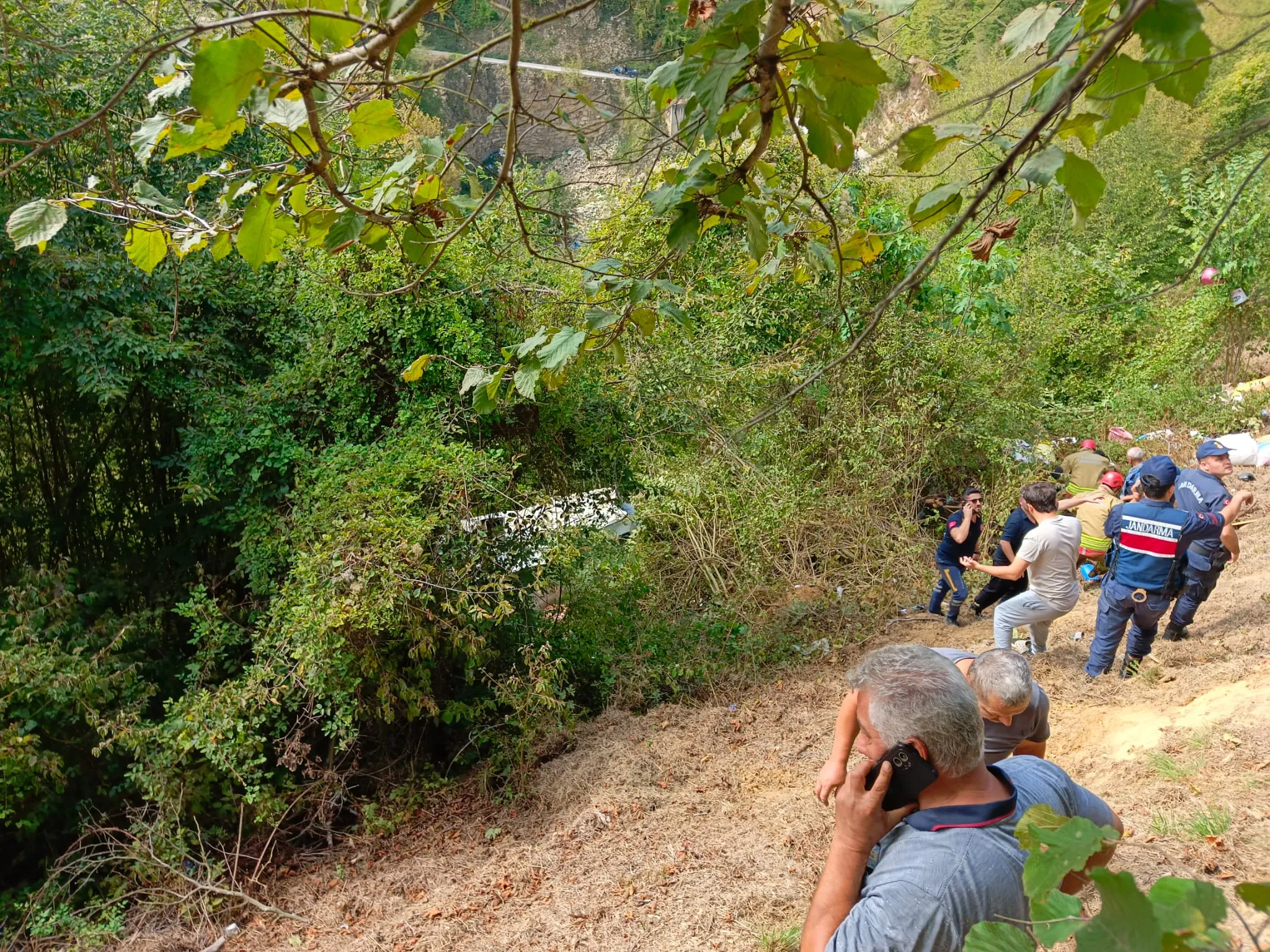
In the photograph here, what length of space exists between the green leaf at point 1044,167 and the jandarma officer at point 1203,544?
464cm

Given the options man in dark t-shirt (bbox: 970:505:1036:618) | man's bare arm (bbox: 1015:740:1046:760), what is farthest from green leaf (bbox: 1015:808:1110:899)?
man in dark t-shirt (bbox: 970:505:1036:618)

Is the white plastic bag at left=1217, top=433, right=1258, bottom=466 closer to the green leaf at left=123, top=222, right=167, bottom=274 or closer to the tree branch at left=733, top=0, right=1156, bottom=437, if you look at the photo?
the tree branch at left=733, top=0, right=1156, bottom=437

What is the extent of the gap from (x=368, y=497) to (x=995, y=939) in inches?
175

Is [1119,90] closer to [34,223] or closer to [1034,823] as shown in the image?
[1034,823]

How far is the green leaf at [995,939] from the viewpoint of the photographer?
797 millimetres

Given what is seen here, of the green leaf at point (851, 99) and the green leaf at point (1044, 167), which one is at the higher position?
the green leaf at point (851, 99)

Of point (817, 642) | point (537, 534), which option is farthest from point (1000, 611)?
point (537, 534)

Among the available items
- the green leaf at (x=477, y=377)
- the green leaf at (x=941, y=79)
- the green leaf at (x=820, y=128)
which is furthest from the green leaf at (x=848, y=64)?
the green leaf at (x=477, y=377)

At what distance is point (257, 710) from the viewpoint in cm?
461

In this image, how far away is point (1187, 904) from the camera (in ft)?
2.17

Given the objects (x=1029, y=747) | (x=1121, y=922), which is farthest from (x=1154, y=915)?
(x=1029, y=747)

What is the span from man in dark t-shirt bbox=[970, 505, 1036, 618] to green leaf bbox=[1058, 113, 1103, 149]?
4.27 meters

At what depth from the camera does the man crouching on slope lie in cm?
142

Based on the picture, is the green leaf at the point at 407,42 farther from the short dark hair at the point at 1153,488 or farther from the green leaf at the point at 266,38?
the short dark hair at the point at 1153,488
